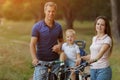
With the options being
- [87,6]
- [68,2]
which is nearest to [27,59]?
[68,2]

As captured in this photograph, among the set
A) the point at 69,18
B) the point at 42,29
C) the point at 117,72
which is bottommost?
the point at 117,72

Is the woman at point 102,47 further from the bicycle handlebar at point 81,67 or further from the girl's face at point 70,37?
the girl's face at point 70,37

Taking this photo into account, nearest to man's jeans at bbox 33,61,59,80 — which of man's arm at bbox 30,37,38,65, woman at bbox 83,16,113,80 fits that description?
man's arm at bbox 30,37,38,65

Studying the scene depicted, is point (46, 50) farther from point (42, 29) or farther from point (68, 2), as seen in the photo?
point (68, 2)

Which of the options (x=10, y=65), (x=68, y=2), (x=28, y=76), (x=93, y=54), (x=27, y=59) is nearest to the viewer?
(x=93, y=54)

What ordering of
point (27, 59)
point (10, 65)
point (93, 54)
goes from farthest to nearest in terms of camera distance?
point (27, 59)
point (10, 65)
point (93, 54)

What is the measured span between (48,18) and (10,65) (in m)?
8.24

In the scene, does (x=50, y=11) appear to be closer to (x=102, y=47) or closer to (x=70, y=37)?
(x=70, y=37)

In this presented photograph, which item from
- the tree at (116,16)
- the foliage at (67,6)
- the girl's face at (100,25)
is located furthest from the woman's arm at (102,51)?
the foliage at (67,6)

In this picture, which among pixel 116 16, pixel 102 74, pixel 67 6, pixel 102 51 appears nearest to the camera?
pixel 102 51

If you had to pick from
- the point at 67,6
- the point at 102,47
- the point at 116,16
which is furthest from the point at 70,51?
the point at 67,6

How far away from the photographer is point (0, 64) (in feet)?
49.1

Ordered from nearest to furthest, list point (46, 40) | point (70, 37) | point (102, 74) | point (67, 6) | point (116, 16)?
point (102, 74), point (46, 40), point (70, 37), point (116, 16), point (67, 6)

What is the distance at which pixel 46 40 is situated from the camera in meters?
6.92
